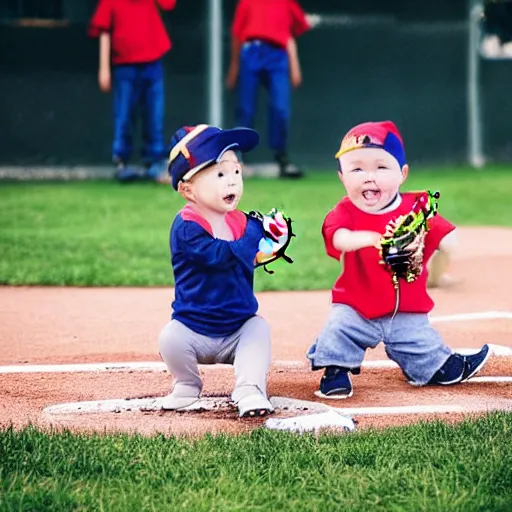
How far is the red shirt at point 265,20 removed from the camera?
13.2 m

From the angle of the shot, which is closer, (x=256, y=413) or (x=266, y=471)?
(x=266, y=471)

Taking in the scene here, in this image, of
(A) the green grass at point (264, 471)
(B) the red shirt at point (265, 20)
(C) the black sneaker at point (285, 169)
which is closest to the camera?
(A) the green grass at point (264, 471)

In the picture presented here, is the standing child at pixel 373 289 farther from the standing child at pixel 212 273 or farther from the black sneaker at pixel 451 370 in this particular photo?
the standing child at pixel 212 273

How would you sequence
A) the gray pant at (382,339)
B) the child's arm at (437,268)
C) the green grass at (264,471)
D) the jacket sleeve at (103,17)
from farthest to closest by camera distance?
1. the jacket sleeve at (103,17)
2. the child's arm at (437,268)
3. the gray pant at (382,339)
4. the green grass at (264,471)

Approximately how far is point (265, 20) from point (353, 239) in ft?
28.6

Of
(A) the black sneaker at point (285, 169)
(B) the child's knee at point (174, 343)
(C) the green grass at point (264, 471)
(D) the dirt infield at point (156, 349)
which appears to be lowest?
(A) the black sneaker at point (285, 169)

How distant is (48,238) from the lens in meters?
9.44

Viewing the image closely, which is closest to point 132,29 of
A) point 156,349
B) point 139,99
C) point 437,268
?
point 139,99

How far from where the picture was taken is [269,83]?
13508 millimetres

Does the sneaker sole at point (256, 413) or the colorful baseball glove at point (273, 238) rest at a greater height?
the colorful baseball glove at point (273, 238)

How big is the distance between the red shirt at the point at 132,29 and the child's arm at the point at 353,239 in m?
8.13

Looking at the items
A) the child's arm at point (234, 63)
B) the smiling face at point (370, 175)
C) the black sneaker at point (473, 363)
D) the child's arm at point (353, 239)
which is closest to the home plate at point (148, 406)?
the child's arm at point (353, 239)

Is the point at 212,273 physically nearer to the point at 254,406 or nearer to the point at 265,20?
the point at 254,406

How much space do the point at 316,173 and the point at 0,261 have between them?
665 cm
